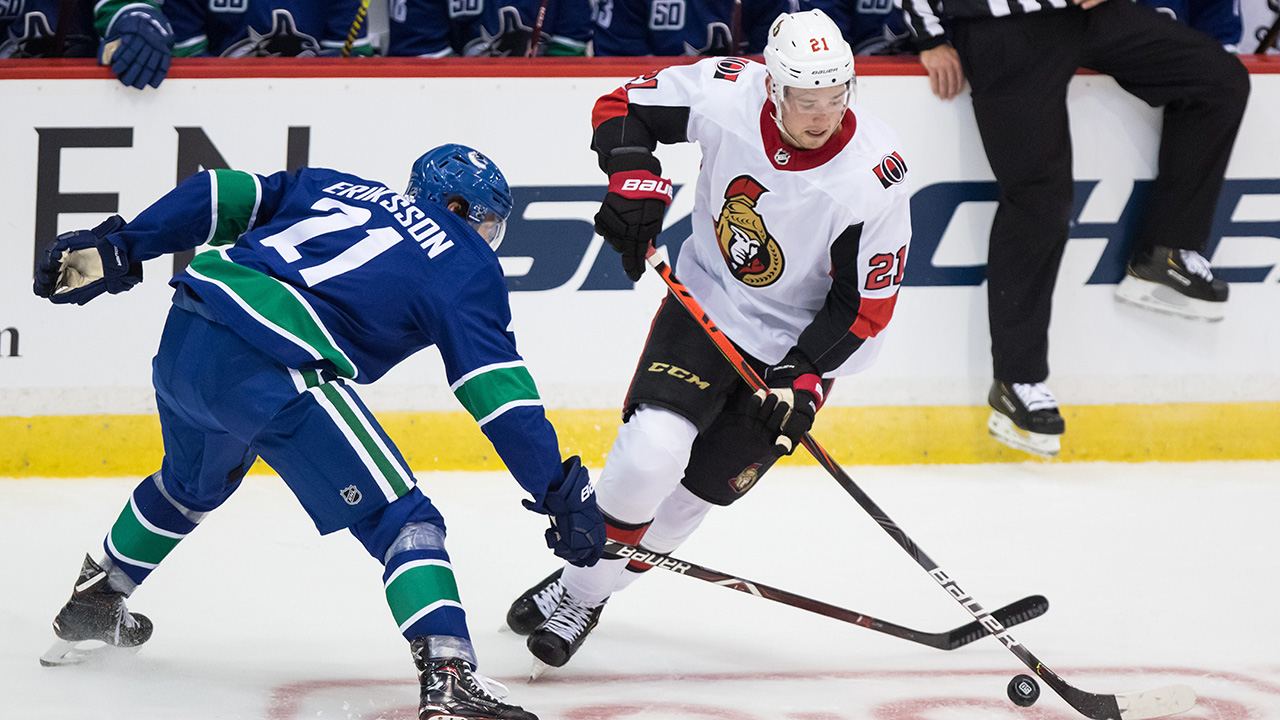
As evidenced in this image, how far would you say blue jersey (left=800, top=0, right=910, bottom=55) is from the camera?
4242 mm

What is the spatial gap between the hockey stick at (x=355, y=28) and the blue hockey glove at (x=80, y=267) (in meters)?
2.05

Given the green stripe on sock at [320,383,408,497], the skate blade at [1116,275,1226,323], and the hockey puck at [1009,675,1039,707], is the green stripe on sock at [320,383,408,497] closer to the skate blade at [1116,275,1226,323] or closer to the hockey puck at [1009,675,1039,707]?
the hockey puck at [1009,675,1039,707]

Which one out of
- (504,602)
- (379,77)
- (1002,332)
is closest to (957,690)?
(504,602)

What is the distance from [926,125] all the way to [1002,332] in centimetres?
69

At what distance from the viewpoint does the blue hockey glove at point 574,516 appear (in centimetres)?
198

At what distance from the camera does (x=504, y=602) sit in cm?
290

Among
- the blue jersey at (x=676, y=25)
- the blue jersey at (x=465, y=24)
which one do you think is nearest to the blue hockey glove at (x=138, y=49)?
the blue jersey at (x=465, y=24)

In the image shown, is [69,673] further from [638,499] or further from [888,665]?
[888,665]

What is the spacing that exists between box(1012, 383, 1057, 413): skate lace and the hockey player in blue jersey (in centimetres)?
220

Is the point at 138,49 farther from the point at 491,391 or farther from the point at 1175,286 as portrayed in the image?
the point at 1175,286

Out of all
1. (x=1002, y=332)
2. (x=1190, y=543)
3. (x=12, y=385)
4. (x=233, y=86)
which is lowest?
(x=12, y=385)

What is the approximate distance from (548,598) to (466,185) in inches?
39.6

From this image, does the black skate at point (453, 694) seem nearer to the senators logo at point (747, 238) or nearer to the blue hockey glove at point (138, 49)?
→ the senators logo at point (747, 238)

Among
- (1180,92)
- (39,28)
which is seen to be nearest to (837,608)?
(1180,92)
